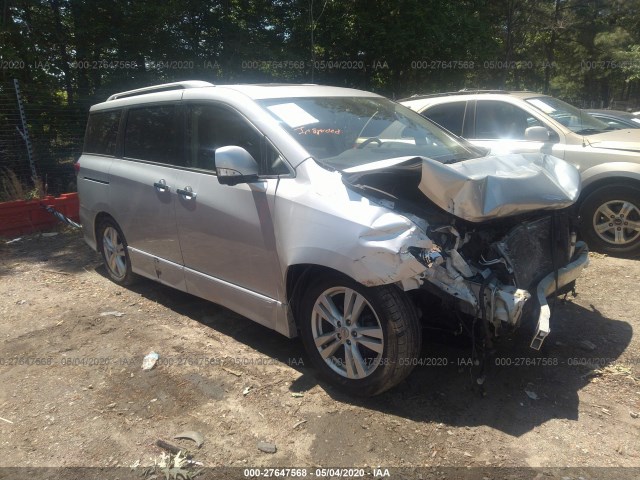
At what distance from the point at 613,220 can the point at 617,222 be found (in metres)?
0.04

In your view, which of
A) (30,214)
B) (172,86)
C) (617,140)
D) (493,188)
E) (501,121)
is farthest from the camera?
(30,214)

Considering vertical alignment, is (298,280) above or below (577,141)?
below

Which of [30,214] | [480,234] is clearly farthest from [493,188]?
[30,214]

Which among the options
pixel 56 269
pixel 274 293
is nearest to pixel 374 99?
pixel 274 293

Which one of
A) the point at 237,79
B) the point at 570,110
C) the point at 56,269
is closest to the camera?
the point at 56,269

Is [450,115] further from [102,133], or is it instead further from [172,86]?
[102,133]

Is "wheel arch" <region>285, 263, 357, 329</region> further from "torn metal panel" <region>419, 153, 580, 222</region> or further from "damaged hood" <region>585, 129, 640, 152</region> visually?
"damaged hood" <region>585, 129, 640, 152</region>

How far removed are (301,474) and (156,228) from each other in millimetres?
2577

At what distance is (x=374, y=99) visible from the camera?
14.6 feet

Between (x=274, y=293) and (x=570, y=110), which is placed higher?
(x=570, y=110)

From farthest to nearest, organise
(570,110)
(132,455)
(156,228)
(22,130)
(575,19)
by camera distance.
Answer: (575,19) < (22,130) < (570,110) < (156,228) < (132,455)

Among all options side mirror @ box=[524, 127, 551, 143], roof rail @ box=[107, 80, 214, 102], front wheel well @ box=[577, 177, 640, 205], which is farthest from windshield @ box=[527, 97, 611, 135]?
roof rail @ box=[107, 80, 214, 102]

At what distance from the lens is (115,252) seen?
534cm

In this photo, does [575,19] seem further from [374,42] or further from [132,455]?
[132,455]
